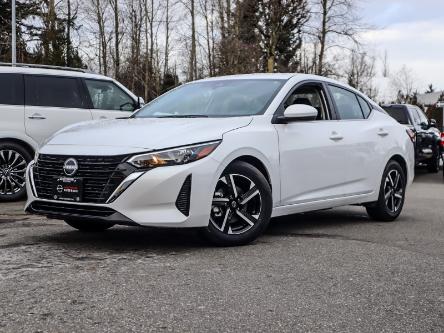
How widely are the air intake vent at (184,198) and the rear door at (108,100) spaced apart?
212 inches

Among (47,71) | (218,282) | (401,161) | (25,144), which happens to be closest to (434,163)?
(401,161)

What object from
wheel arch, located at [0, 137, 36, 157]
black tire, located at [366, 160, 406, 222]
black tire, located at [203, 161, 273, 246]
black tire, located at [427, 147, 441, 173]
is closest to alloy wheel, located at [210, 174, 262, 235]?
black tire, located at [203, 161, 273, 246]

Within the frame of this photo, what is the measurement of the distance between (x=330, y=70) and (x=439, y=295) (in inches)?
1293

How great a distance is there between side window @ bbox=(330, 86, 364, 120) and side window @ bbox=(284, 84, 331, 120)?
0.23m

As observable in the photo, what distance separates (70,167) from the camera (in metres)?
5.28

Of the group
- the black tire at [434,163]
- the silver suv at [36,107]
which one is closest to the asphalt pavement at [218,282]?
the silver suv at [36,107]

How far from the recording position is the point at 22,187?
30.8 feet

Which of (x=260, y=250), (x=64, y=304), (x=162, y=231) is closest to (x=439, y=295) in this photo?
(x=260, y=250)

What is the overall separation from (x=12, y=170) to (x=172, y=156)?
4974 millimetres

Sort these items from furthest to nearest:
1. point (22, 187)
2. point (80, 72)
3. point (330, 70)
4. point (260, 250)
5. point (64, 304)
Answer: point (330, 70) → point (80, 72) → point (22, 187) → point (260, 250) → point (64, 304)

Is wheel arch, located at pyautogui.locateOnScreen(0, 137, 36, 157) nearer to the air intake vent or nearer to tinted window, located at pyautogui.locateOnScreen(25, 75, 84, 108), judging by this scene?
tinted window, located at pyautogui.locateOnScreen(25, 75, 84, 108)

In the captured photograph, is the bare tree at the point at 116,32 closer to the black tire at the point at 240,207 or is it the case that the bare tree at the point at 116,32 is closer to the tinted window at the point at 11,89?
the tinted window at the point at 11,89

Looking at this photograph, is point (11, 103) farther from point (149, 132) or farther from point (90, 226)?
point (149, 132)

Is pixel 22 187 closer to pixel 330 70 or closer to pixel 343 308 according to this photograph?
pixel 343 308
